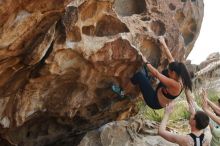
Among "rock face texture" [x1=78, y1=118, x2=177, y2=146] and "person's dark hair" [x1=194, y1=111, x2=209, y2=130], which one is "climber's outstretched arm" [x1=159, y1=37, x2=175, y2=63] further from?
"person's dark hair" [x1=194, y1=111, x2=209, y2=130]

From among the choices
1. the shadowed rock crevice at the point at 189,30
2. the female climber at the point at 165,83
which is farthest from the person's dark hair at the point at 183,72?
the shadowed rock crevice at the point at 189,30

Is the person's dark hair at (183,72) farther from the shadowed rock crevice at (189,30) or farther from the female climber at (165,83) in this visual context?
the shadowed rock crevice at (189,30)

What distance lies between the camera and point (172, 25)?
27.8 feet

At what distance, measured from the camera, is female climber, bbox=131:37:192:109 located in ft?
22.7

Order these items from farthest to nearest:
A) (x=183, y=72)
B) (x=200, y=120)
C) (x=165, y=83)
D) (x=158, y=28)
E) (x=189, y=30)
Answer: (x=189, y=30) < (x=158, y=28) < (x=165, y=83) < (x=183, y=72) < (x=200, y=120)

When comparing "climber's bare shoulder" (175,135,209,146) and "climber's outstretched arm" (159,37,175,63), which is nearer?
"climber's bare shoulder" (175,135,209,146)

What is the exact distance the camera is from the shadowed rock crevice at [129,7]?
834cm

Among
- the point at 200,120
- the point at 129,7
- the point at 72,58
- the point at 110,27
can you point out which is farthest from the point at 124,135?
the point at 200,120

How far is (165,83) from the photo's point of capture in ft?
23.2

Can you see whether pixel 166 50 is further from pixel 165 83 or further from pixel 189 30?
pixel 189 30

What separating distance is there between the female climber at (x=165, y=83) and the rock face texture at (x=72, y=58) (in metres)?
0.43

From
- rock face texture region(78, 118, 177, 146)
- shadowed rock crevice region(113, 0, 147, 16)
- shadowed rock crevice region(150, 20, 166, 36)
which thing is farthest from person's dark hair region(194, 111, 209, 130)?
shadowed rock crevice region(113, 0, 147, 16)

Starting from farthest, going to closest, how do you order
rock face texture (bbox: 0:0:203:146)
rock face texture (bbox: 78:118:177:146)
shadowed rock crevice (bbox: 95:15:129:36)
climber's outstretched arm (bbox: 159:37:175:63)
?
rock face texture (bbox: 78:118:177:146) → climber's outstretched arm (bbox: 159:37:175:63) → shadowed rock crevice (bbox: 95:15:129:36) → rock face texture (bbox: 0:0:203:146)

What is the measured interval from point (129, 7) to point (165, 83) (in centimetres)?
209
